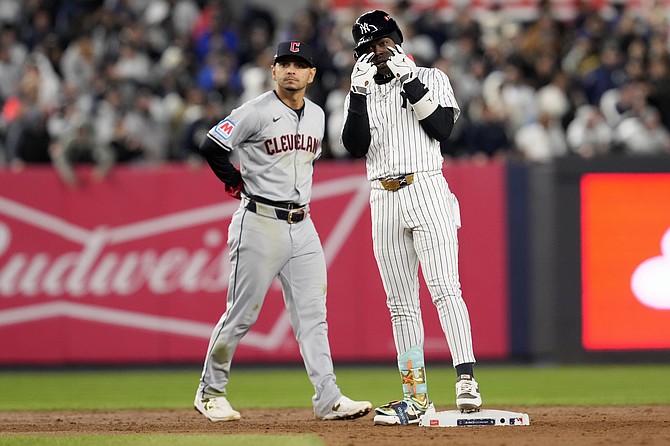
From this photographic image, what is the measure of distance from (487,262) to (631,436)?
703 centimetres

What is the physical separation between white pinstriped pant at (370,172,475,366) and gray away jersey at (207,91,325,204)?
2.14 feet

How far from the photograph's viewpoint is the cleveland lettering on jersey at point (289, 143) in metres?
7.88

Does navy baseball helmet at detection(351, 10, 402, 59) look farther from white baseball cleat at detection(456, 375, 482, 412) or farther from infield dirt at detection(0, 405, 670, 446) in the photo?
infield dirt at detection(0, 405, 670, 446)

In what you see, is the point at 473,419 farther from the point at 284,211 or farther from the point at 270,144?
the point at 270,144

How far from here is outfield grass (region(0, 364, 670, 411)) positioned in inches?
392

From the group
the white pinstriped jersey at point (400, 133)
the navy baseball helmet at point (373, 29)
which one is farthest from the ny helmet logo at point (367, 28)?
the white pinstriped jersey at point (400, 133)

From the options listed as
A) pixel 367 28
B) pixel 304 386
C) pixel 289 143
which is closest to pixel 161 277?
pixel 304 386

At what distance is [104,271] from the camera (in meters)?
13.7

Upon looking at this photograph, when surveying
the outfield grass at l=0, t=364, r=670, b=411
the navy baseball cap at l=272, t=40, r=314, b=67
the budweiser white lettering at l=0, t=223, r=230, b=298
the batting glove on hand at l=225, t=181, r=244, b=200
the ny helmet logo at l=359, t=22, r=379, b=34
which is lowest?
the outfield grass at l=0, t=364, r=670, b=411

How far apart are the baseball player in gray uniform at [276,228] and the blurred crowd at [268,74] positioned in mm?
6251

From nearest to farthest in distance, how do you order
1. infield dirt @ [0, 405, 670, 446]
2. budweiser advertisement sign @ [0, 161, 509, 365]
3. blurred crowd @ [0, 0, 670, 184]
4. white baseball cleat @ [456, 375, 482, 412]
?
infield dirt @ [0, 405, 670, 446], white baseball cleat @ [456, 375, 482, 412], budweiser advertisement sign @ [0, 161, 509, 365], blurred crowd @ [0, 0, 670, 184]

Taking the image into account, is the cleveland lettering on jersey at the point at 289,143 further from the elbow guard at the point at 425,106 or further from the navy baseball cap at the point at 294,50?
the elbow guard at the point at 425,106

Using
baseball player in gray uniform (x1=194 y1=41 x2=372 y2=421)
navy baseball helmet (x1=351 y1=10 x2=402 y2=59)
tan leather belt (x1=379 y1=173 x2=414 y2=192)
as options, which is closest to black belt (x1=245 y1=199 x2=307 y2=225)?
baseball player in gray uniform (x1=194 y1=41 x2=372 y2=421)

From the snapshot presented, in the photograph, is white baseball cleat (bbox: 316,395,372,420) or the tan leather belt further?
white baseball cleat (bbox: 316,395,372,420)
